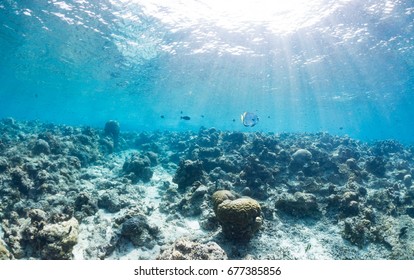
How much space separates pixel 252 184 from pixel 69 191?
24.2 feet

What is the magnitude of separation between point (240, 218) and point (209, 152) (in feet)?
31.3

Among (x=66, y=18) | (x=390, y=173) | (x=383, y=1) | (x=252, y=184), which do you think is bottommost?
(x=390, y=173)

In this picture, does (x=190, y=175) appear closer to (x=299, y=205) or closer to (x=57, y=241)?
(x=299, y=205)

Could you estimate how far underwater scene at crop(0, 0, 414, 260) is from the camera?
24.6 feet

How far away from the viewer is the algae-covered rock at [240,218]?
270 inches

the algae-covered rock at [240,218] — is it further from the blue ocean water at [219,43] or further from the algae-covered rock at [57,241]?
the blue ocean water at [219,43]

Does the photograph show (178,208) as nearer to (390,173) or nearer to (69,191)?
(69,191)

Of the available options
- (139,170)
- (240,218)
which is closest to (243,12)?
(139,170)

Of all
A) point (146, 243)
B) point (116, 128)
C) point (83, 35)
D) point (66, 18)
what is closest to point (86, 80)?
point (83, 35)

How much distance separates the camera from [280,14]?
2111 centimetres

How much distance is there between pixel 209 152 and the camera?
1630cm

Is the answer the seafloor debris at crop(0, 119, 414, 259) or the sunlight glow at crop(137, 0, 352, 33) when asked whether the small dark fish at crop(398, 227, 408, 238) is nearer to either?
the seafloor debris at crop(0, 119, 414, 259)

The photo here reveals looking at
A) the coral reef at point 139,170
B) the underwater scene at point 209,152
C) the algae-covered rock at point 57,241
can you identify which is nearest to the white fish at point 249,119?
the underwater scene at point 209,152

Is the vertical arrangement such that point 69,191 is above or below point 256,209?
below
